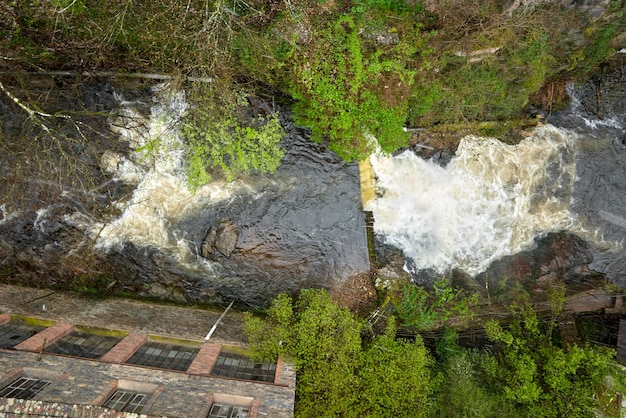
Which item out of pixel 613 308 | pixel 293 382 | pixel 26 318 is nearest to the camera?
pixel 293 382

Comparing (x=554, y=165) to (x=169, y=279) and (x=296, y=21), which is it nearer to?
(x=296, y=21)

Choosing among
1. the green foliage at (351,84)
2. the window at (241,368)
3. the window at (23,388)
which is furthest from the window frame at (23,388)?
the green foliage at (351,84)

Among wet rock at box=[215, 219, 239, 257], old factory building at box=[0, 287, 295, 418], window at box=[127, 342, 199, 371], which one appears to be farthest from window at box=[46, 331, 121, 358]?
wet rock at box=[215, 219, 239, 257]

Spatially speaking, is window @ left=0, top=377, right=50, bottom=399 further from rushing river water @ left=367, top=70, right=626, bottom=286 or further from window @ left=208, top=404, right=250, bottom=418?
rushing river water @ left=367, top=70, right=626, bottom=286

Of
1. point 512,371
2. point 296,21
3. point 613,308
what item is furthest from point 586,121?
point 296,21

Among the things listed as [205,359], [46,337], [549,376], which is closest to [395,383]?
[549,376]
